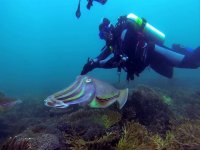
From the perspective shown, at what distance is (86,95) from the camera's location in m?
4.62

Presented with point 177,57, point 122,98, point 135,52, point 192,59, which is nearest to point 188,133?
point 122,98

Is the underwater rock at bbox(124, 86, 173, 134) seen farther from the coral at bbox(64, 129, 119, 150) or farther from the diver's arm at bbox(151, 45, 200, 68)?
the diver's arm at bbox(151, 45, 200, 68)

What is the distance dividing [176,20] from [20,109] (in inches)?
7564

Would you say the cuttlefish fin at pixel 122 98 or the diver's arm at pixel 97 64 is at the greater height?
the diver's arm at pixel 97 64

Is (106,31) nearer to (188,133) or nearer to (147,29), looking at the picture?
(147,29)

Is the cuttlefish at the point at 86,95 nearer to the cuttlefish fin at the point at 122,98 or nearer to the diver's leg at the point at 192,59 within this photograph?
the cuttlefish fin at the point at 122,98

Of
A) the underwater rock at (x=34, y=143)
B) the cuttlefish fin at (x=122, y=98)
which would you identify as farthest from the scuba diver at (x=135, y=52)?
the underwater rock at (x=34, y=143)

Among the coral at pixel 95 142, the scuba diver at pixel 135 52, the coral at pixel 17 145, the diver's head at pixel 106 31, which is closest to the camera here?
the coral at pixel 17 145

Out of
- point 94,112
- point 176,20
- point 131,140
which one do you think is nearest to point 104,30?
point 94,112

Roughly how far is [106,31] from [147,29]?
137 cm

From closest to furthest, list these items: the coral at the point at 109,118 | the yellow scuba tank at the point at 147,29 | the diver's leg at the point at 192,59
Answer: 1. the coral at the point at 109,118
2. the yellow scuba tank at the point at 147,29
3. the diver's leg at the point at 192,59

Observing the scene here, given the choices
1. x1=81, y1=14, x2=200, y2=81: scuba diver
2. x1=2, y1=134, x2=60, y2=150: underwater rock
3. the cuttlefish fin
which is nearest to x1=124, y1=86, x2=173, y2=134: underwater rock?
x1=81, y1=14, x2=200, y2=81: scuba diver

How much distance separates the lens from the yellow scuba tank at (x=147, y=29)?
7.54 meters

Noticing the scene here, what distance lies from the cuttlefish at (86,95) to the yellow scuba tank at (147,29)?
2.99m
